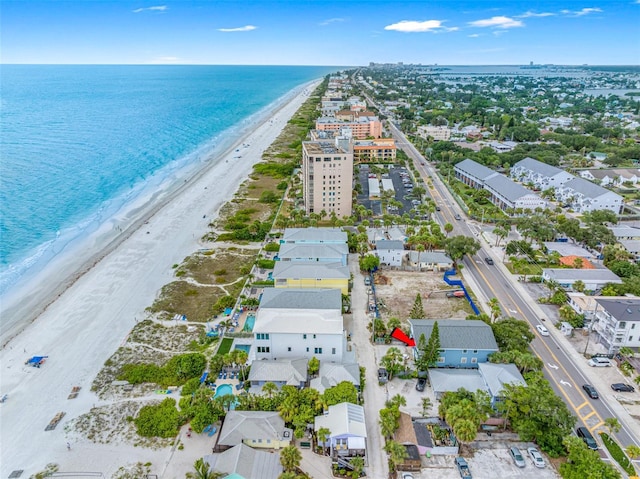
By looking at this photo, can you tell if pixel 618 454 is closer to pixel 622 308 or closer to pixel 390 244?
pixel 622 308

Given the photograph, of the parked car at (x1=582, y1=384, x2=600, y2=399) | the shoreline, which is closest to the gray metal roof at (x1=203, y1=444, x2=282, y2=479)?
the parked car at (x1=582, y1=384, x2=600, y2=399)

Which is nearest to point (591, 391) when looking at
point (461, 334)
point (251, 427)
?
point (461, 334)

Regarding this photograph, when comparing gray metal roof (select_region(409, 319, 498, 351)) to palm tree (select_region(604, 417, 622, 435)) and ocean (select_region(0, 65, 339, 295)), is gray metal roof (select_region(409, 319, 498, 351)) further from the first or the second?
ocean (select_region(0, 65, 339, 295))

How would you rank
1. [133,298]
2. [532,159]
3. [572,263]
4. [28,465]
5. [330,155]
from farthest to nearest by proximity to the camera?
[532,159] < [330,155] < [572,263] < [133,298] < [28,465]

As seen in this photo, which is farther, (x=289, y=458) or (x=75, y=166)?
(x=75, y=166)

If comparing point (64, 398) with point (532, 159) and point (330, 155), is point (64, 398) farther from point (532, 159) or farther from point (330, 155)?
point (532, 159)

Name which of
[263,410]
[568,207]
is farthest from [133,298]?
[568,207]

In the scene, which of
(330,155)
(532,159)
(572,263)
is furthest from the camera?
(532,159)

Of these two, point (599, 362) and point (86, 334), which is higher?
point (599, 362)
